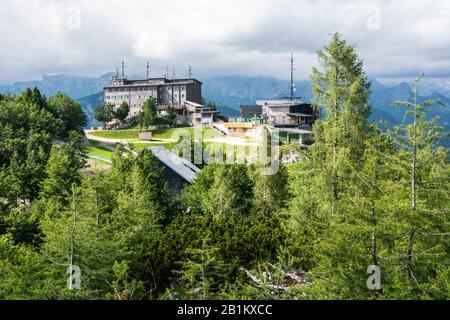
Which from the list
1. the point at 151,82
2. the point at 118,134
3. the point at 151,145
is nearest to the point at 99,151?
Answer: the point at 151,145

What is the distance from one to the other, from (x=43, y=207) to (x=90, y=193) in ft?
49.5

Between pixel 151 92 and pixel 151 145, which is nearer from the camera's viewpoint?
pixel 151 145

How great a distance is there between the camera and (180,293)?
15305mm

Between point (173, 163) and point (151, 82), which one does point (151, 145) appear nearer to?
point (173, 163)

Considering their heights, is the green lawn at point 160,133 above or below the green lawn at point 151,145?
above

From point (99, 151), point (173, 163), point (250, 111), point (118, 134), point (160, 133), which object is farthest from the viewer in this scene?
point (250, 111)

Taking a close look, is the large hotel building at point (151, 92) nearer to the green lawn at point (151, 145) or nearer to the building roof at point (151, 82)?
the building roof at point (151, 82)

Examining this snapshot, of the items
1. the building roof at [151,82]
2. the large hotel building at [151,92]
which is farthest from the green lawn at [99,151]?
the building roof at [151,82]

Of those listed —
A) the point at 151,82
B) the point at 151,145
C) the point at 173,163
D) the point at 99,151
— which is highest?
the point at 151,82

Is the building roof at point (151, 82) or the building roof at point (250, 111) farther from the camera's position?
the building roof at point (151, 82)

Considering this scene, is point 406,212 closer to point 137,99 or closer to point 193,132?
point 193,132

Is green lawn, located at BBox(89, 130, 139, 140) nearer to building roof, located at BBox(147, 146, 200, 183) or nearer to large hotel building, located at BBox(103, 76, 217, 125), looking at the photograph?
large hotel building, located at BBox(103, 76, 217, 125)

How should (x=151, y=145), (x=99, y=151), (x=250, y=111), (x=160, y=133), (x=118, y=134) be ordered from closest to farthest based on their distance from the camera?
(x=99, y=151) < (x=151, y=145) < (x=160, y=133) < (x=118, y=134) < (x=250, y=111)
